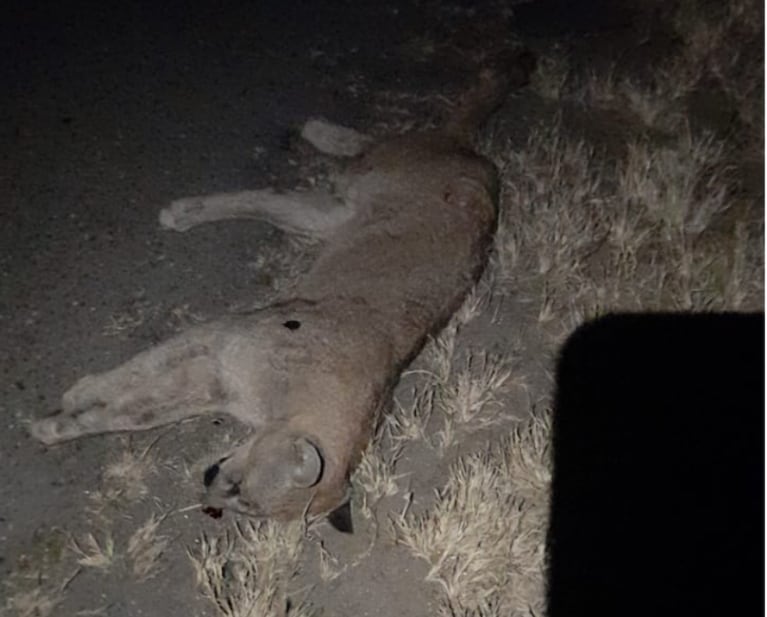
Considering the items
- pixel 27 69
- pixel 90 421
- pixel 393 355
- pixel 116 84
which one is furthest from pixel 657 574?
pixel 27 69

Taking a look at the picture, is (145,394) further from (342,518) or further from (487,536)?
(487,536)

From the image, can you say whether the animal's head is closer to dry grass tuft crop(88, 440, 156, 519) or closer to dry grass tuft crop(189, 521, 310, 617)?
dry grass tuft crop(189, 521, 310, 617)

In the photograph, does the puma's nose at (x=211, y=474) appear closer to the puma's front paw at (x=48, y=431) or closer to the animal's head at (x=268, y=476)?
the animal's head at (x=268, y=476)

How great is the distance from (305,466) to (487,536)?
0.76m

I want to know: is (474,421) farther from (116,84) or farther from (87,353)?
(116,84)

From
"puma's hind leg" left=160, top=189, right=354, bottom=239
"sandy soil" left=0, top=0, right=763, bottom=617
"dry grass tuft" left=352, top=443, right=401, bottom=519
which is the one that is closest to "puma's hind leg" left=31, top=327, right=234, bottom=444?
"sandy soil" left=0, top=0, right=763, bottom=617

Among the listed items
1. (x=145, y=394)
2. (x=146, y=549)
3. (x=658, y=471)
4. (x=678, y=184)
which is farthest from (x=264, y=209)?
(x=678, y=184)

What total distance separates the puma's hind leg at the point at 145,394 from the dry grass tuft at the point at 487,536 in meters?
0.90

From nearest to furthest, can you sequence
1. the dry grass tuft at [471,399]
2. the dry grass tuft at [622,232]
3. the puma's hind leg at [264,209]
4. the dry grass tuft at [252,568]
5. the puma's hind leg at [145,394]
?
the dry grass tuft at [252,568] → the puma's hind leg at [145,394] → the dry grass tuft at [471,399] → the puma's hind leg at [264,209] → the dry grass tuft at [622,232]

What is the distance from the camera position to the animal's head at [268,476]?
3.29m

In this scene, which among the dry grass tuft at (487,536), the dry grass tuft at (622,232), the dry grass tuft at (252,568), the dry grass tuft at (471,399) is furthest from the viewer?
the dry grass tuft at (622,232)

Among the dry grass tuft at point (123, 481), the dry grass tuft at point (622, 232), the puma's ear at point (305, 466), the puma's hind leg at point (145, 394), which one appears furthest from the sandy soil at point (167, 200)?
the puma's ear at point (305, 466)

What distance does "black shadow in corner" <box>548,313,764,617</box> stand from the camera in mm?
3467

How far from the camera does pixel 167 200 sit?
16.0ft
